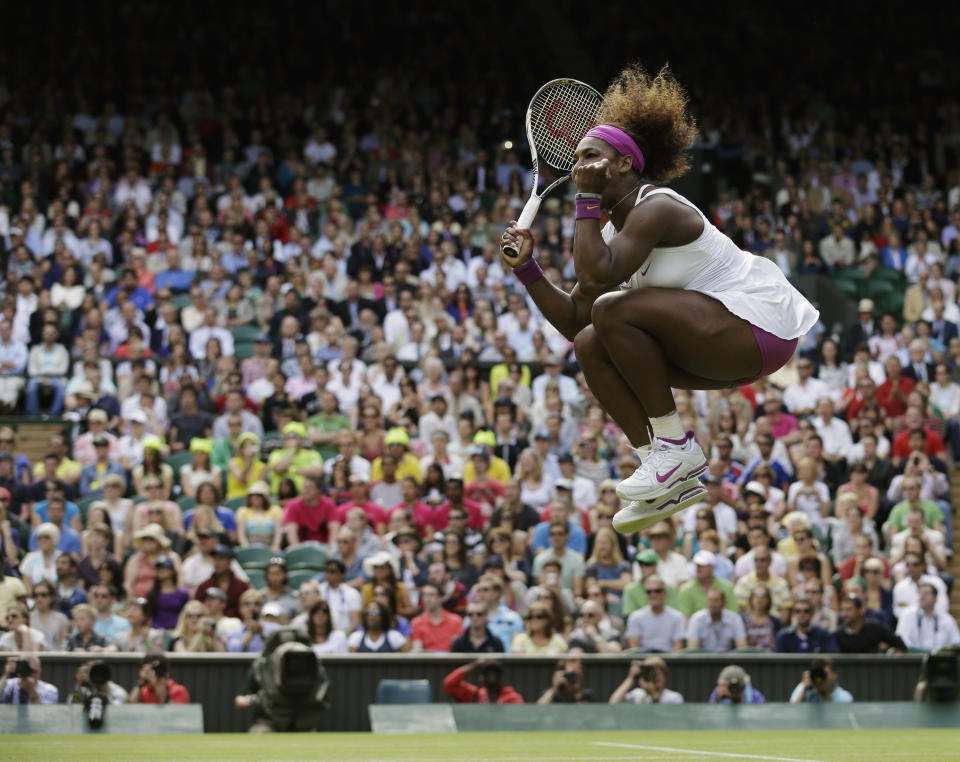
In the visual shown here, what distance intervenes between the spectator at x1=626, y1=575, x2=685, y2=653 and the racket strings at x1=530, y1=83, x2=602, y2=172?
19.7 feet

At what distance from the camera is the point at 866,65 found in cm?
2525

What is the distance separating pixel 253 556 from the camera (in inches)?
510

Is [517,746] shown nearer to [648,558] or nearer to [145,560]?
[648,558]

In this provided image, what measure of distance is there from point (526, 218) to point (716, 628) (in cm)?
680

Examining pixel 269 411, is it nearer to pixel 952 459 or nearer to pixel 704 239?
pixel 952 459

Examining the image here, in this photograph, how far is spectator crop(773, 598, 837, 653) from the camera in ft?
39.2

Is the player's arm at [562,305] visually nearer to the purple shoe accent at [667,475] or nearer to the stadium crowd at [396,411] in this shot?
the purple shoe accent at [667,475]

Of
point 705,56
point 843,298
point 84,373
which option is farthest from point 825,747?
point 705,56

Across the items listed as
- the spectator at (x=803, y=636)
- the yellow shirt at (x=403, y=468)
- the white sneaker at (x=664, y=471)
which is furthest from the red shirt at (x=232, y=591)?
the white sneaker at (x=664, y=471)

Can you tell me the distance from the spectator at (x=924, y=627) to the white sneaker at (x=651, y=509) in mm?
7077

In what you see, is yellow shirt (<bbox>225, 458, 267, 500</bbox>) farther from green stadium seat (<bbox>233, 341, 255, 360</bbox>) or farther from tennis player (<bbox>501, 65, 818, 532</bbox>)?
tennis player (<bbox>501, 65, 818, 532</bbox>)

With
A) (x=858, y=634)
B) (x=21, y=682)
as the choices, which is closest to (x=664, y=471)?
(x=21, y=682)

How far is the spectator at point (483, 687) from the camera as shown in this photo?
11.0 meters

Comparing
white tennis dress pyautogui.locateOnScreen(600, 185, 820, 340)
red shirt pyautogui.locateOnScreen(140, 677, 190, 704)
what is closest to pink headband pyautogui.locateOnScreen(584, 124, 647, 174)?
white tennis dress pyautogui.locateOnScreen(600, 185, 820, 340)
